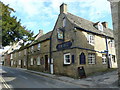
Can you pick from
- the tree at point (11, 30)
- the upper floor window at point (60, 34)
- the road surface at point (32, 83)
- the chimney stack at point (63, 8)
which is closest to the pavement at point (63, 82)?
the road surface at point (32, 83)

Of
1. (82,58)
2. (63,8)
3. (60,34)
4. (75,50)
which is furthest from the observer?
(63,8)

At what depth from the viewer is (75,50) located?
13359 mm

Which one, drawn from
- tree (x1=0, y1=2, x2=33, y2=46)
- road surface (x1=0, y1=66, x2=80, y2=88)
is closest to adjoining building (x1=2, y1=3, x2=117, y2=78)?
road surface (x1=0, y1=66, x2=80, y2=88)

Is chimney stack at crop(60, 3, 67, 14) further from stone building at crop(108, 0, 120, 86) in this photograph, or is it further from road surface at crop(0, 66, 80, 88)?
road surface at crop(0, 66, 80, 88)

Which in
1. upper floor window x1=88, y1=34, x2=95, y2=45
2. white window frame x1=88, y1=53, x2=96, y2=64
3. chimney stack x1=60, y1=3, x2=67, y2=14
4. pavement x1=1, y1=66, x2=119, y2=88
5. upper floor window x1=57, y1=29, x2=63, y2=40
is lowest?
pavement x1=1, y1=66, x2=119, y2=88

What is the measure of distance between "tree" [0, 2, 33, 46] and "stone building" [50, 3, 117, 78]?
4.75m

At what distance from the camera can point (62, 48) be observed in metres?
15.4

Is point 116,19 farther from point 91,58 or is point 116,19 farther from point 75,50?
point 91,58

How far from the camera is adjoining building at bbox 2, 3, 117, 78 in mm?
13652

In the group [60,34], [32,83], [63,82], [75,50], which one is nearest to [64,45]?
[60,34]

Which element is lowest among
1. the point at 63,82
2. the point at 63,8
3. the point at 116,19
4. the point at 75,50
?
the point at 63,82

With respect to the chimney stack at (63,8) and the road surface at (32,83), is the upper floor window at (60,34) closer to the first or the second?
the chimney stack at (63,8)

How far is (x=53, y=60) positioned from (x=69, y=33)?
17.3ft

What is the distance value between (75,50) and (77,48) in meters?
0.38
